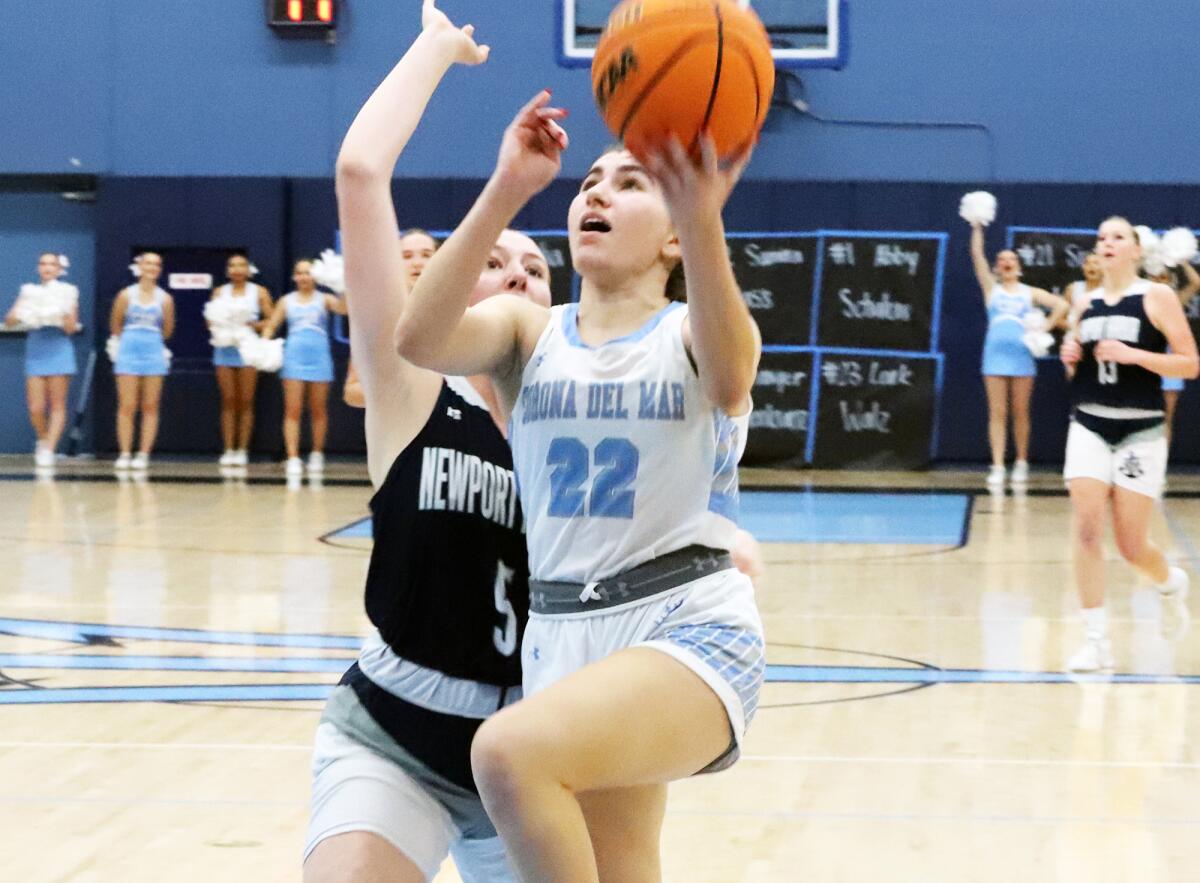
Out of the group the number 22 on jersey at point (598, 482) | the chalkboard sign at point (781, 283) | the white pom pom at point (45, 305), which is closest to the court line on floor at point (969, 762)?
the number 22 on jersey at point (598, 482)

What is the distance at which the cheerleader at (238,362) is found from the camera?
14141 mm

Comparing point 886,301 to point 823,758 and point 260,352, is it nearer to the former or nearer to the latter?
point 260,352

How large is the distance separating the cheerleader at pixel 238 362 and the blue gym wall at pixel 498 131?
0.60 metres

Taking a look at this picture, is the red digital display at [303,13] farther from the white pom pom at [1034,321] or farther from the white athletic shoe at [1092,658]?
the white athletic shoe at [1092,658]

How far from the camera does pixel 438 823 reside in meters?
2.58

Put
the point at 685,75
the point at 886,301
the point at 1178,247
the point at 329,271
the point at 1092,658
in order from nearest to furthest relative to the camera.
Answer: the point at 685,75, the point at 1092,658, the point at 1178,247, the point at 329,271, the point at 886,301

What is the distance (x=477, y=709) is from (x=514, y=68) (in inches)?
520

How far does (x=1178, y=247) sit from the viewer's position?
12867 mm

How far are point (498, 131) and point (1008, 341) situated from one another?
491 cm

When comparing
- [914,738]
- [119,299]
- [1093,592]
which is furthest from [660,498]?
[119,299]

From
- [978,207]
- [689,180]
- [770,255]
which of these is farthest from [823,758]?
[770,255]

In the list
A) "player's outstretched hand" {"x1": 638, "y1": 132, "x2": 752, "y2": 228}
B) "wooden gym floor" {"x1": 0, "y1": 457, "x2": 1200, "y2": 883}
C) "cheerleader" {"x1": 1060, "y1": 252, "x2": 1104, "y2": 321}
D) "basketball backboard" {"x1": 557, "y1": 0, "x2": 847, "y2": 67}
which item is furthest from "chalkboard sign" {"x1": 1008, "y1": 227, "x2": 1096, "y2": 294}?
"player's outstretched hand" {"x1": 638, "y1": 132, "x2": 752, "y2": 228}

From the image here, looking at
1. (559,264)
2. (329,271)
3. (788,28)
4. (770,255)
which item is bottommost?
(329,271)

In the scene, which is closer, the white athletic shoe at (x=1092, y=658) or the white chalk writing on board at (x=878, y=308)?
the white athletic shoe at (x=1092, y=658)
